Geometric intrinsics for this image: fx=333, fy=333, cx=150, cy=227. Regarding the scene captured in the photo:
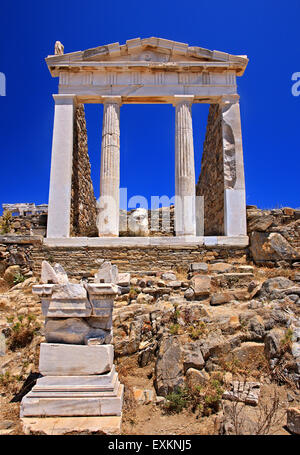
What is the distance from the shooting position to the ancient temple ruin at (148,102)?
37.1 ft

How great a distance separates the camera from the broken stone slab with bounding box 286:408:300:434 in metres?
3.92

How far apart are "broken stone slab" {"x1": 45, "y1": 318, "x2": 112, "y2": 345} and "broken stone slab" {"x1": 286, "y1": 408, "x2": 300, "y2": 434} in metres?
2.55

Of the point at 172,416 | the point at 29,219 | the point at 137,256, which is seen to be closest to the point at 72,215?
the point at 29,219

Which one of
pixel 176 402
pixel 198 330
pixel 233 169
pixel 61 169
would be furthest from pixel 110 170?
pixel 176 402

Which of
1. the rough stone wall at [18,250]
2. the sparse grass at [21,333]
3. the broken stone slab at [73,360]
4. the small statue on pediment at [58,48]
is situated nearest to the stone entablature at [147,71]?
the small statue on pediment at [58,48]

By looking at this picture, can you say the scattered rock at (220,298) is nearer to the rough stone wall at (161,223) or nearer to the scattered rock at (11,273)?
the scattered rock at (11,273)

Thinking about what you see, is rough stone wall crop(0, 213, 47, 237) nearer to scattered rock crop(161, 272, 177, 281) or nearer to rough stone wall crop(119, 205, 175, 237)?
rough stone wall crop(119, 205, 175, 237)

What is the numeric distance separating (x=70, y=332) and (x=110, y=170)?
758 centimetres

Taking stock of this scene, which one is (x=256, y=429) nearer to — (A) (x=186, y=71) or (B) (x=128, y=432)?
(B) (x=128, y=432)

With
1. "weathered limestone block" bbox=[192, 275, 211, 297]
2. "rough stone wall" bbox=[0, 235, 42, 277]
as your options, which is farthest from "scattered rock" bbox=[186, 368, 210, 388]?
"rough stone wall" bbox=[0, 235, 42, 277]

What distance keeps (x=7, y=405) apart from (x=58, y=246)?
5.86 m

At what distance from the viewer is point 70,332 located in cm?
470

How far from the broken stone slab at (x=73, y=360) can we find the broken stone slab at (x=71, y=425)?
55 centimetres

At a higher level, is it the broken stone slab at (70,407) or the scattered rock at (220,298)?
the scattered rock at (220,298)
